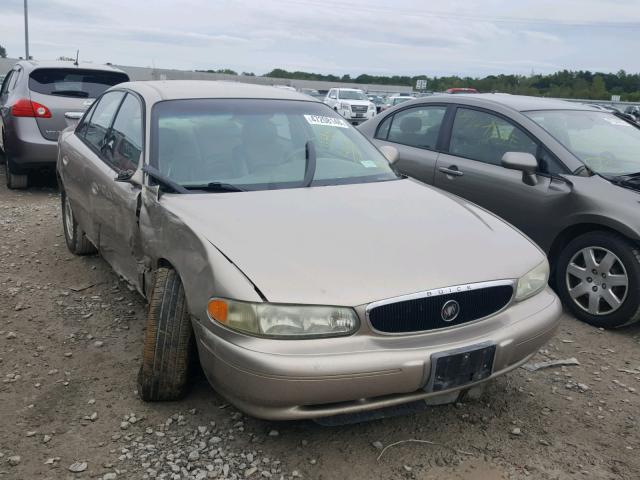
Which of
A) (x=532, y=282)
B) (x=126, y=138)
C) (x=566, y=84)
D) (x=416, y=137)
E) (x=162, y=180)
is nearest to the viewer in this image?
(x=532, y=282)

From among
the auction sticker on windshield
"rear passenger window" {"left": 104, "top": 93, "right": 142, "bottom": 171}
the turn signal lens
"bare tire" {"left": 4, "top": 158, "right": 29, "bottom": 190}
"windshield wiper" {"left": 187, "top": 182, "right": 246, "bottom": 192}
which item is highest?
the auction sticker on windshield

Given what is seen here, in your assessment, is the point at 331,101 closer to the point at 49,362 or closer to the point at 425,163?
the point at 425,163

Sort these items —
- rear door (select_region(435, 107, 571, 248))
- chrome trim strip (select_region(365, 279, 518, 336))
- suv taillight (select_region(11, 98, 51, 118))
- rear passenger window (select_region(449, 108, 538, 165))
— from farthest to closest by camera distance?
suv taillight (select_region(11, 98, 51, 118)) < rear passenger window (select_region(449, 108, 538, 165)) < rear door (select_region(435, 107, 571, 248)) < chrome trim strip (select_region(365, 279, 518, 336))

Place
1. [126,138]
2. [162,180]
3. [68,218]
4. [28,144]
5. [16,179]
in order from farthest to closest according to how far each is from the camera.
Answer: [16,179] → [28,144] → [68,218] → [126,138] → [162,180]

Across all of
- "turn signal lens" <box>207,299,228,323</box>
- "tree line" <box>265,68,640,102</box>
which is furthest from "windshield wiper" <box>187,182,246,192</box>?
"tree line" <box>265,68,640,102</box>

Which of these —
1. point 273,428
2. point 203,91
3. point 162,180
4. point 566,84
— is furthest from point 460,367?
point 566,84

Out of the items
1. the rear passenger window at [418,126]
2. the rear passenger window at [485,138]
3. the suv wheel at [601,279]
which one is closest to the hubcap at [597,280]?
the suv wheel at [601,279]

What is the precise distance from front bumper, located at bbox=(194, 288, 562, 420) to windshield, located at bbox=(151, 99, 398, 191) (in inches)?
44.5

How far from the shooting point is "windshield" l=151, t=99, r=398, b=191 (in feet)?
11.1

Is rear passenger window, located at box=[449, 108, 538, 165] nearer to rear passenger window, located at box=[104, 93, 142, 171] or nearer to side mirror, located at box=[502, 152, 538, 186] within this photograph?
side mirror, located at box=[502, 152, 538, 186]

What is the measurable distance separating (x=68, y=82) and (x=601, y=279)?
688cm

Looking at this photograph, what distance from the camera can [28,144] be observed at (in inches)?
295

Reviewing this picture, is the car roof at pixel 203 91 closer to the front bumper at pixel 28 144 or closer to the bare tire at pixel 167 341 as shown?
the bare tire at pixel 167 341

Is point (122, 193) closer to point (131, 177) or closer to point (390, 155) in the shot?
point (131, 177)
